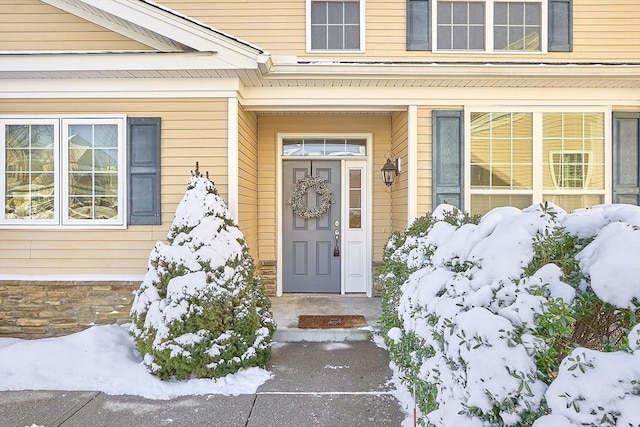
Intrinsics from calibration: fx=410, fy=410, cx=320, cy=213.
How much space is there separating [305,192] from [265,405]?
3.63 meters

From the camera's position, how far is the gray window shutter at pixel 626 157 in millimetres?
5242

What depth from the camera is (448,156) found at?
17.2 ft

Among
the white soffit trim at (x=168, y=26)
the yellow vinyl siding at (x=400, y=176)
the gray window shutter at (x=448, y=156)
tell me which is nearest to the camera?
the white soffit trim at (x=168, y=26)

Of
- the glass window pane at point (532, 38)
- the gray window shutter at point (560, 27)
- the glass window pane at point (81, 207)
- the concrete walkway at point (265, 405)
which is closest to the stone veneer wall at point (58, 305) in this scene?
the glass window pane at point (81, 207)

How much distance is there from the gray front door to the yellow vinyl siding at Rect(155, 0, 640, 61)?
1.69 meters

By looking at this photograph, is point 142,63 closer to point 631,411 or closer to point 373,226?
point 373,226

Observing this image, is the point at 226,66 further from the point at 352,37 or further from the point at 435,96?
the point at 435,96

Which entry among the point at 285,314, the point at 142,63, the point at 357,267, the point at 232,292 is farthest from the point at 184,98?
the point at 357,267

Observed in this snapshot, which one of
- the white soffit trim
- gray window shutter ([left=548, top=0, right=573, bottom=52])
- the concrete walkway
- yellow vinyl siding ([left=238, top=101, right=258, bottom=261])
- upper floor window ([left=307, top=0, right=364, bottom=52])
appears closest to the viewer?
the concrete walkway

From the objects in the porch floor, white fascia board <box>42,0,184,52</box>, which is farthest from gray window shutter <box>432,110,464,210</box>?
white fascia board <box>42,0,184,52</box>

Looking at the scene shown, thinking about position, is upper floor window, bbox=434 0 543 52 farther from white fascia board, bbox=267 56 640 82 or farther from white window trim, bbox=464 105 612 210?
white window trim, bbox=464 105 612 210

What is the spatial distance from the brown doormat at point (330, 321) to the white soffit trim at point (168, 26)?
121 inches

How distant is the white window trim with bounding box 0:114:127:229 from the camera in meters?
4.79

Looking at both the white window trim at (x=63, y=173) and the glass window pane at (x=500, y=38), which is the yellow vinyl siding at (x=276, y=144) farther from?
the white window trim at (x=63, y=173)
